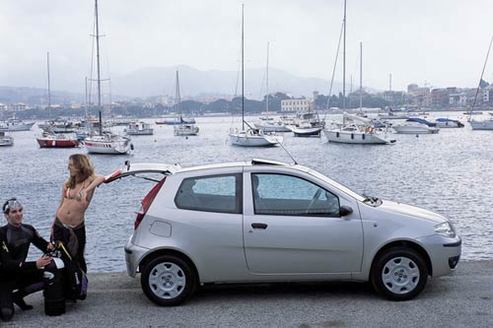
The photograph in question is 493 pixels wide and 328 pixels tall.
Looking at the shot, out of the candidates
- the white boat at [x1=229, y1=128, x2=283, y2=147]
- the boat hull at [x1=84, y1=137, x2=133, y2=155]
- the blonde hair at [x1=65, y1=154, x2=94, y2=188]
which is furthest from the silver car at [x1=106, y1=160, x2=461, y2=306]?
the white boat at [x1=229, y1=128, x2=283, y2=147]

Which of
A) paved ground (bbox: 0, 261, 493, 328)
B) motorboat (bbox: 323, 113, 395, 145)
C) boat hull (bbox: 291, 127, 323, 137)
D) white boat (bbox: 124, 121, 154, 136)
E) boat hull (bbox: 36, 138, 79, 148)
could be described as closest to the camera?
paved ground (bbox: 0, 261, 493, 328)

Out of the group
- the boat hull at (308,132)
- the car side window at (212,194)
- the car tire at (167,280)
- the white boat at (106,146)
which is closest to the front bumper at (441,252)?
the car side window at (212,194)

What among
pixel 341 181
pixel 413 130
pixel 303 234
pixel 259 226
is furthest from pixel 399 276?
pixel 413 130

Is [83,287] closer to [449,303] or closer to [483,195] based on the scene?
[449,303]

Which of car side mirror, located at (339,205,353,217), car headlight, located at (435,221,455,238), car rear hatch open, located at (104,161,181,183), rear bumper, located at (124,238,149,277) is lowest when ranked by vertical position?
rear bumper, located at (124,238,149,277)

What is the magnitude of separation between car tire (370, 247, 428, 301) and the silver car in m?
0.01

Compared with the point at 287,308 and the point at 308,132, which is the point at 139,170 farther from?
the point at 308,132

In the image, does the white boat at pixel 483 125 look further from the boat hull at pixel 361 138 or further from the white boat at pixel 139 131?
the white boat at pixel 139 131

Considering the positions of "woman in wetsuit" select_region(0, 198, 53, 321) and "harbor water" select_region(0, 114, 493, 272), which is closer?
"woman in wetsuit" select_region(0, 198, 53, 321)

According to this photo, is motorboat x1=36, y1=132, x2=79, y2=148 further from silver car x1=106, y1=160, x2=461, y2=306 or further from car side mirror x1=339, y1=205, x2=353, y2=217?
car side mirror x1=339, y1=205, x2=353, y2=217

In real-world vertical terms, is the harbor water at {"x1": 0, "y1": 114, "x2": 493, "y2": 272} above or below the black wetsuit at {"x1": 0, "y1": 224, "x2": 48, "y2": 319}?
below

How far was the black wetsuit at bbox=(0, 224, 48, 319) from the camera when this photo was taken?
20.8 ft

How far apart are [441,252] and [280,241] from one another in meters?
1.74

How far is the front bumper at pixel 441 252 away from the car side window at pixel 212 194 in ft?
6.70
